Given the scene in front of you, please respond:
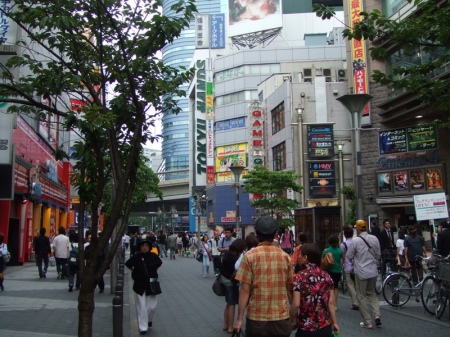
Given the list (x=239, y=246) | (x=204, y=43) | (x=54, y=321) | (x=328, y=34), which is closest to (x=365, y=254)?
(x=239, y=246)

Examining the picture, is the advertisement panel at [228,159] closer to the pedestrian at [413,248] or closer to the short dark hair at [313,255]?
the pedestrian at [413,248]

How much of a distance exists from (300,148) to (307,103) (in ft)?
13.5

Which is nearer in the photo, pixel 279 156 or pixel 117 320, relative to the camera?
pixel 117 320

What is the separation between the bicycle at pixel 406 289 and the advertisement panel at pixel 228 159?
48.5 metres

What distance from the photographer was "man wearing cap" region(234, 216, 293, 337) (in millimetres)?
4914

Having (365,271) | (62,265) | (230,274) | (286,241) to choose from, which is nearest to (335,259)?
(365,271)

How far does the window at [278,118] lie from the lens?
45.4 m

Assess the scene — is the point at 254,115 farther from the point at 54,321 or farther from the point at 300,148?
the point at 54,321

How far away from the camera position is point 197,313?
12.2m

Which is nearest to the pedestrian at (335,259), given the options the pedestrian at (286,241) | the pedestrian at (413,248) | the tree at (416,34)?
the tree at (416,34)

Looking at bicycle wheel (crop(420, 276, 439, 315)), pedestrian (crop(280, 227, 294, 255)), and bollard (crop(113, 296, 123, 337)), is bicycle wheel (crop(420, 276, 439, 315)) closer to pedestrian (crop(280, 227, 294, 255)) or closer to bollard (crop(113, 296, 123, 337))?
bollard (crop(113, 296, 123, 337))

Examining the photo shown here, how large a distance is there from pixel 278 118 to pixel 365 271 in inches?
1462

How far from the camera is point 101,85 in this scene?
7.38 metres

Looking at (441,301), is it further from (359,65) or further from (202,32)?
(202,32)
